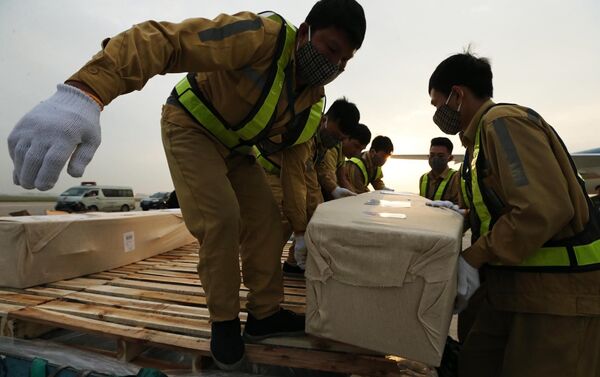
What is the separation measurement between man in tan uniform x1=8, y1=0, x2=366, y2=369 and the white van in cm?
1530

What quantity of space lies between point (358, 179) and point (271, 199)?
8.95 ft

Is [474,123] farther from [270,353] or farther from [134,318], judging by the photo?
[134,318]

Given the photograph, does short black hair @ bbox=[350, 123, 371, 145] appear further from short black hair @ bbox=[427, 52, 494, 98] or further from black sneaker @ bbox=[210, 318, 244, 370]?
black sneaker @ bbox=[210, 318, 244, 370]

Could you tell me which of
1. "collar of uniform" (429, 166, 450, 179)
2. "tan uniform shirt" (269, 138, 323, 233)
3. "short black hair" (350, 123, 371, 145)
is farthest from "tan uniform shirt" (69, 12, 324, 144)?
"collar of uniform" (429, 166, 450, 179)

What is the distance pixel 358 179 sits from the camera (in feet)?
14.0

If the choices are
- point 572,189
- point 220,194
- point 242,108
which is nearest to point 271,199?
point 220,194

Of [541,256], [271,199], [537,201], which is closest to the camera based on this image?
[537,201]

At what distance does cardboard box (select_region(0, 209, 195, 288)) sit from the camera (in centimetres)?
220

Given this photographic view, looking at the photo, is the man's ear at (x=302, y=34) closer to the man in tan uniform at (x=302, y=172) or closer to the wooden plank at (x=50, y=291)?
the man in tan uniform at (x=302, y=172)

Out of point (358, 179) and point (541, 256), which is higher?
point (358, 179)

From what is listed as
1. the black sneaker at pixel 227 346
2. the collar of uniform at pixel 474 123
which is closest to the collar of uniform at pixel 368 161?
the collar of uniform at pixel 474 123

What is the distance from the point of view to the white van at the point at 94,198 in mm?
14094

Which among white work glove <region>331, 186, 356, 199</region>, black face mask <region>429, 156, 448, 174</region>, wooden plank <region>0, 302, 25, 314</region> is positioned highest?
black face mask <region>429, 156, 448, 174</region>

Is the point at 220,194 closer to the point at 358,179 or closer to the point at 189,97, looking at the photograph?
the point at 189,97
